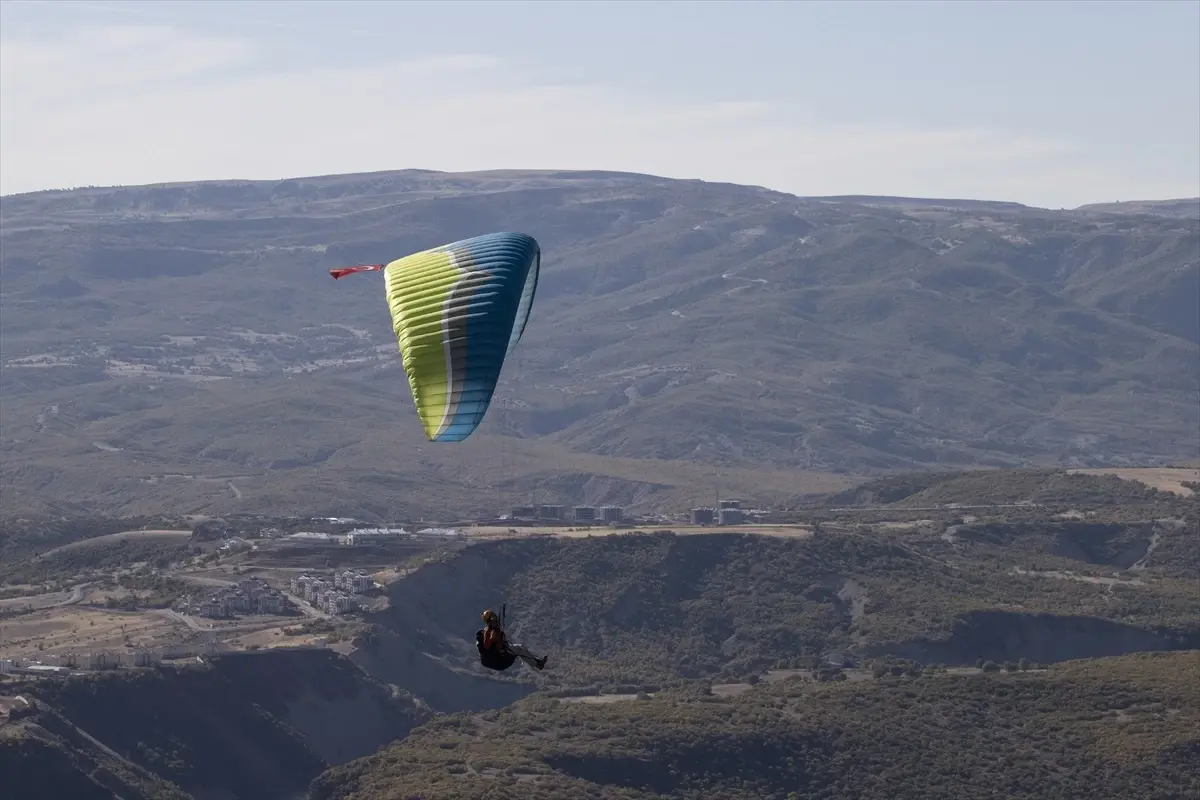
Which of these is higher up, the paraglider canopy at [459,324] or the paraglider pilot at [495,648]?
the paraglider canopy at [459,324]

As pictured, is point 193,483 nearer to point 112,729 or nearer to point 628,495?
point 628,495

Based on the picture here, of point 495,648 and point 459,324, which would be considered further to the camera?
point 459,324

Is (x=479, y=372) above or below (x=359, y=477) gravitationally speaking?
above

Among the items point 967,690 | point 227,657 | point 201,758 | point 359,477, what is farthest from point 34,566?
point 359,477

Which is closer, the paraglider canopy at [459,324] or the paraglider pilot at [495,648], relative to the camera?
the paraglider pilot at [495,648]

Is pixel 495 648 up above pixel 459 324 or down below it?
below

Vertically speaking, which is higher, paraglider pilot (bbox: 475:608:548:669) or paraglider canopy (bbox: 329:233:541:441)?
paraglider canopy (bbox: 329:233:541:441)

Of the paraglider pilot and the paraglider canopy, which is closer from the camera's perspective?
the paraglider pilot

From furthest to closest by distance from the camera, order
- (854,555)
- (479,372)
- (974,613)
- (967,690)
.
Result: (854,555), (974,613), (967,690), (479,372)
